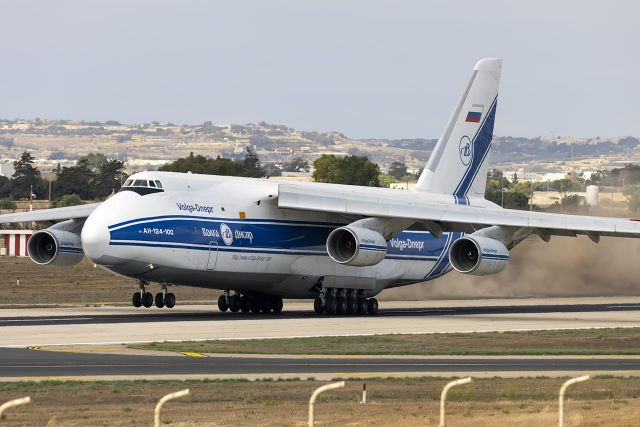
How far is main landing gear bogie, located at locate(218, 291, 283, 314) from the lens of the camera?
46875mm

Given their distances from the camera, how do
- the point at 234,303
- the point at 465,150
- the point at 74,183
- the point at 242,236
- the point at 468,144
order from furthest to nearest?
the point at 74,183 < the point at 468,144 < the point at 465,150 < the point at 234,303 < the point at 242,236

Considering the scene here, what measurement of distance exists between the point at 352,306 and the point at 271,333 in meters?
10.2

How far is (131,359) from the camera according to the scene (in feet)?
95.1

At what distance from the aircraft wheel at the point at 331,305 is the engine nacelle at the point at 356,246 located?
114 inches

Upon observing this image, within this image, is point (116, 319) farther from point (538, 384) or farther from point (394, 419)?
point (394, 419)

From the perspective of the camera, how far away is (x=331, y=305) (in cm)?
4609

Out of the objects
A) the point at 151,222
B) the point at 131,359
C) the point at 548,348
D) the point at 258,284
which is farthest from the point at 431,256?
the point at 131,359

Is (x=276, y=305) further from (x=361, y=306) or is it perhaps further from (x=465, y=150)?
(x=465, y=150)

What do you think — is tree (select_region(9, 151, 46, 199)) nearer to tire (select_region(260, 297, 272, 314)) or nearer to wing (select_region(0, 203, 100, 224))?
wing (select_region(0, 203, 100, 224))

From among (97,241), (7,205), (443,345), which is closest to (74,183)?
(7,205)

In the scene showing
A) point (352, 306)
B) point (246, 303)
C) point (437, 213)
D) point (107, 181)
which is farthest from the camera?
point (107, 181)

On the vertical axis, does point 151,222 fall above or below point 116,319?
above

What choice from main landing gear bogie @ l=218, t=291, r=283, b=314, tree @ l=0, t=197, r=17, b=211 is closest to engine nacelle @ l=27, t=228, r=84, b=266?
main landing gear bogie @ l=218, t=291, r=283, b=314

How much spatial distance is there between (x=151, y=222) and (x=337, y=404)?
64.7 ft
